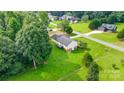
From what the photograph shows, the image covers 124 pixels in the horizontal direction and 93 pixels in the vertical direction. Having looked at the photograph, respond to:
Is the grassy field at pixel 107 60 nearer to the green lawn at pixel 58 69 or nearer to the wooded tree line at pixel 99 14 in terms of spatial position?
the green lawn at pixel 58 69

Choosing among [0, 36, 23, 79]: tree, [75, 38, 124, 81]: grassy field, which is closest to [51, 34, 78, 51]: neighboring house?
[75, 38, 124, 81]: grassy field

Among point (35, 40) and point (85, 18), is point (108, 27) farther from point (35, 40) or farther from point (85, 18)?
point (35, 40)

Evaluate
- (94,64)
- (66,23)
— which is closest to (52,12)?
(66,23)

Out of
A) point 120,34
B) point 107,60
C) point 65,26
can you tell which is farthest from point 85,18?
point 107,60

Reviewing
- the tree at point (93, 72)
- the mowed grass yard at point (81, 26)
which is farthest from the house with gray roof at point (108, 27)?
the tree at point (93, 72)

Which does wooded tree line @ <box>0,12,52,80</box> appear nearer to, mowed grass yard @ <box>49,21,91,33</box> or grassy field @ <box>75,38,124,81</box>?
mowed grass yard @ <box>49,21,91,33</box>
